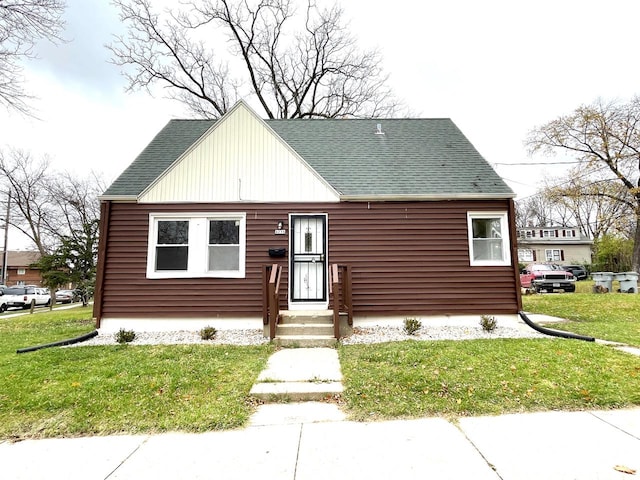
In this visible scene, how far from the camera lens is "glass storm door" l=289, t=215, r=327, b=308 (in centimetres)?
743

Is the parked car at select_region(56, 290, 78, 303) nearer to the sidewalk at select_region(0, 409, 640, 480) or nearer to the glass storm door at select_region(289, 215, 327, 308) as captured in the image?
the glass storm door at select_region(289, 215, 327, 308)

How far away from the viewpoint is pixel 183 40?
58.7ft

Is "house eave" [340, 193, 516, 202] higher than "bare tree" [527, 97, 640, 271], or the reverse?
"bare tree" [527, 97, 640, 271]

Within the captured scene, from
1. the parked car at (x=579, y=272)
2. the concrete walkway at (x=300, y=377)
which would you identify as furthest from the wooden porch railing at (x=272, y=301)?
the parked car at (x=579, y=272)

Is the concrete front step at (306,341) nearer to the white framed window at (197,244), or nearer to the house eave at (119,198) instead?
the white framed window at (197,244)

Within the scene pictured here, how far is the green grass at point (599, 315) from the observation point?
6574mm

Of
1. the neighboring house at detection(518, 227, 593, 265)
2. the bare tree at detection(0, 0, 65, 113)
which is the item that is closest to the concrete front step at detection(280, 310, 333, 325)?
the bare tree at detection(0, 0, 65, 113)

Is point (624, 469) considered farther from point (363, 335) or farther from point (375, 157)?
point (375, 157)

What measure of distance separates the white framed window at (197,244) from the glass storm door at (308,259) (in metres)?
1.17

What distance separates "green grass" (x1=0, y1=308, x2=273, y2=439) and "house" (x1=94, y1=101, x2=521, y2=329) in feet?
6.21

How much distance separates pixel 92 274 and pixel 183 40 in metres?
13.9

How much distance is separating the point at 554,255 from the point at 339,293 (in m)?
37.5

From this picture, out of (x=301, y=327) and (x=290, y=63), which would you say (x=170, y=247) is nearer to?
(x=301, y=327)

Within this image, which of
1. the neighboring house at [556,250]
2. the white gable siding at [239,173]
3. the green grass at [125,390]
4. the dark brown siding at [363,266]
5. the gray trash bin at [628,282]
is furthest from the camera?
the neighboring house at [556,250]
